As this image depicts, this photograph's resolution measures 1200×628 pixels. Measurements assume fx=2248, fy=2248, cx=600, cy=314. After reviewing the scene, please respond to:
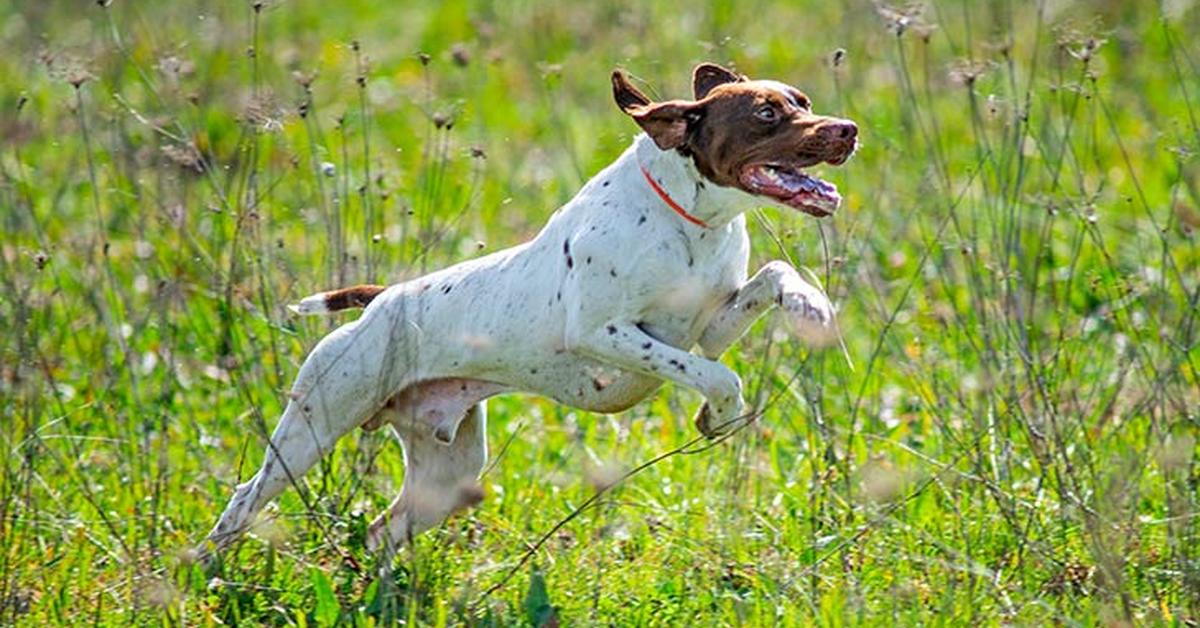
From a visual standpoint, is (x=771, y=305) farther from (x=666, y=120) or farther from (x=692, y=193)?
(x=666, y=120)

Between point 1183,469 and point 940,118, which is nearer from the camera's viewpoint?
point 1183,469

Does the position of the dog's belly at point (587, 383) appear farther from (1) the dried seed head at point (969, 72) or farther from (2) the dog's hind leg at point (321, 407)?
(1) the dried seed head at point (969, 72)

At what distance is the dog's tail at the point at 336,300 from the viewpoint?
565 centimetres

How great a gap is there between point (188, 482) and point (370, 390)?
1.20 meters

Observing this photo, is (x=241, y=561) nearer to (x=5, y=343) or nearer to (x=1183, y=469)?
(x=5, y=343)

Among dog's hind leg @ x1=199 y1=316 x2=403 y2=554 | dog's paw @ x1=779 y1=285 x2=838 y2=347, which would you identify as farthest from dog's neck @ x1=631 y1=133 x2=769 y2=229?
dog's hind leg @ x1=199 y1=316 x2=403 y2=554

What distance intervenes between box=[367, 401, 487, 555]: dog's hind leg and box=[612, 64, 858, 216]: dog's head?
0.99m

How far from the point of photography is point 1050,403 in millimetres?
5391

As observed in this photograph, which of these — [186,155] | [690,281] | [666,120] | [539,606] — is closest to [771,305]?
[690,281]

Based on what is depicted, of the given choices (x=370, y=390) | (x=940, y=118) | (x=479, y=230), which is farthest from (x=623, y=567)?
(x=940, y=118)

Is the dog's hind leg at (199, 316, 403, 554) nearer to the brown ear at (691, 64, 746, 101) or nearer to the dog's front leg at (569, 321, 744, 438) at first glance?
the dog's front leg at (569, 321, 744, 438)

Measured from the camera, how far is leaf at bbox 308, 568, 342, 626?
5.18 metres

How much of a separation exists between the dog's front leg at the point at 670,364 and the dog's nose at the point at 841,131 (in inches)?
23.0

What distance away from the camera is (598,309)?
5156 mm
